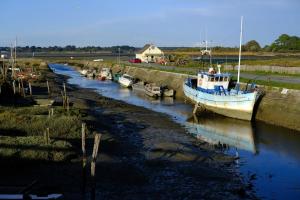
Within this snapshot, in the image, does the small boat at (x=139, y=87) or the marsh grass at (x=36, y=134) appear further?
the small boat at (x=139, y=87)

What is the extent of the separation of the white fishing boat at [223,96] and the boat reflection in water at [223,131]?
796 millimetres

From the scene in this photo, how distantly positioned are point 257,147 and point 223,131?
20.1ft

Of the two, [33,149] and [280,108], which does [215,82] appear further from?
[33,149]

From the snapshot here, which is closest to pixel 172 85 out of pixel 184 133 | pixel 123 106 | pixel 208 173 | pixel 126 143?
pixel 123 106

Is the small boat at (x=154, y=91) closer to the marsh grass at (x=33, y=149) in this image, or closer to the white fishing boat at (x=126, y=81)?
the white fishing boat at (x=126, y=81)

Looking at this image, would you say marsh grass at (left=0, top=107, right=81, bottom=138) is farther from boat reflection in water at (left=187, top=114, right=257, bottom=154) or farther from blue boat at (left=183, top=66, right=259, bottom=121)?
blue boat at (left=183, top=66, right=259, bottom=121)

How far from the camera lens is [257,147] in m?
31.9

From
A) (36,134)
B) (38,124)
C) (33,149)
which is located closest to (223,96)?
(38,124)

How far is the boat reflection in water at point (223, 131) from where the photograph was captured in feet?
108

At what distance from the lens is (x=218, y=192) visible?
21.2 metres

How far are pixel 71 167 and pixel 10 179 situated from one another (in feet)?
10.9

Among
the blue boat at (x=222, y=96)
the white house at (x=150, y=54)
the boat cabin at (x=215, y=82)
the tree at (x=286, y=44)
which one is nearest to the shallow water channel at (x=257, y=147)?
the blue boat at (x=222, y=96)

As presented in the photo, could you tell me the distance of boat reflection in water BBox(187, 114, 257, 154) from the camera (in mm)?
Answer: 33062

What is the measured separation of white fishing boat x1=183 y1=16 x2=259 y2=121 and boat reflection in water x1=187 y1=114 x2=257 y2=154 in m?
0.80
